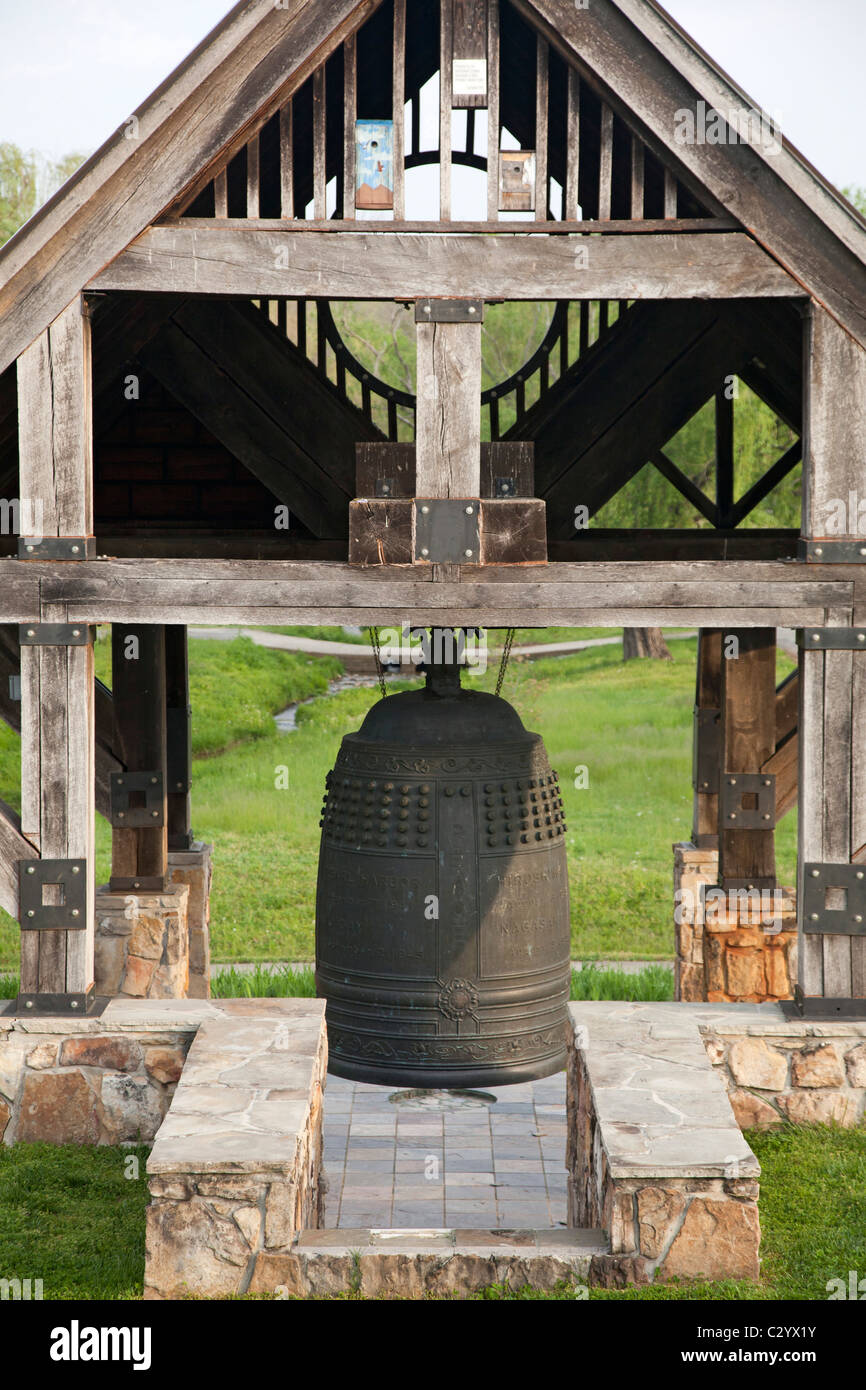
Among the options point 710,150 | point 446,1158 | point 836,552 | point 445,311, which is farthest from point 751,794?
point 710,150

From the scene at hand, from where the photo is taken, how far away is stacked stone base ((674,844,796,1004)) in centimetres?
1005

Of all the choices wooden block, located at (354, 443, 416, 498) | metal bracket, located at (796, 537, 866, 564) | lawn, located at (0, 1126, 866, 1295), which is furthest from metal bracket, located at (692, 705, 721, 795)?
wooden block, located at (354, 443, 416, 498)

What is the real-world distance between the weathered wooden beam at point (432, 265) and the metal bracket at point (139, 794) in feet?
14.4

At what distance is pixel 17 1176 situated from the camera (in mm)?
6594

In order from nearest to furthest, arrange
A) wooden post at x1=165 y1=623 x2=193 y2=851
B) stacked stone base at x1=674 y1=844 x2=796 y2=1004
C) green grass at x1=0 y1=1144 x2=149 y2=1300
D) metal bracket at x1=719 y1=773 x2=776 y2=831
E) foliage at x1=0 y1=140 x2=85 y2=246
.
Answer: green grass at x1=0 y1=1144 x2=149 y2=1300, metal bracket at x1=719 y1=773 x2=776 y2=831, stacked stone base at x1=674 y1=844 x2=796 y2=1004, wooden post at x1=165 y1=623 x2=193 y2=851, foliage at x1=0 y1=140 x2=85 y2=246

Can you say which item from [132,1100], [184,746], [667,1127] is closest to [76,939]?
[132,1100]

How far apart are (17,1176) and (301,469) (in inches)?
182

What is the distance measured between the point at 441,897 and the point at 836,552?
2.85 metres

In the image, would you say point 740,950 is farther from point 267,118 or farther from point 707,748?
point 267,118

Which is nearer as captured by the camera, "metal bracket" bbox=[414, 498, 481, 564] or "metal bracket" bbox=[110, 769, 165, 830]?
"metal bracket" bbox=[414, 498, 481, 564]

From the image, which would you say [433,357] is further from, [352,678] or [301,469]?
[352,678]

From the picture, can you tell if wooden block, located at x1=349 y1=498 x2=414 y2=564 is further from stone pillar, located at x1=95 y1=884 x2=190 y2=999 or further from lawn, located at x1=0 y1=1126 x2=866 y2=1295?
stone pillar, located at x1=95 y1=884 x2=190 y2=999

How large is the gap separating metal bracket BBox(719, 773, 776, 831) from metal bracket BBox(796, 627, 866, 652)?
3.12 metres

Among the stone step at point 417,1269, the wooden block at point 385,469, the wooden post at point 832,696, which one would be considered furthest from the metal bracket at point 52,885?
the wooden post at point 832,696
